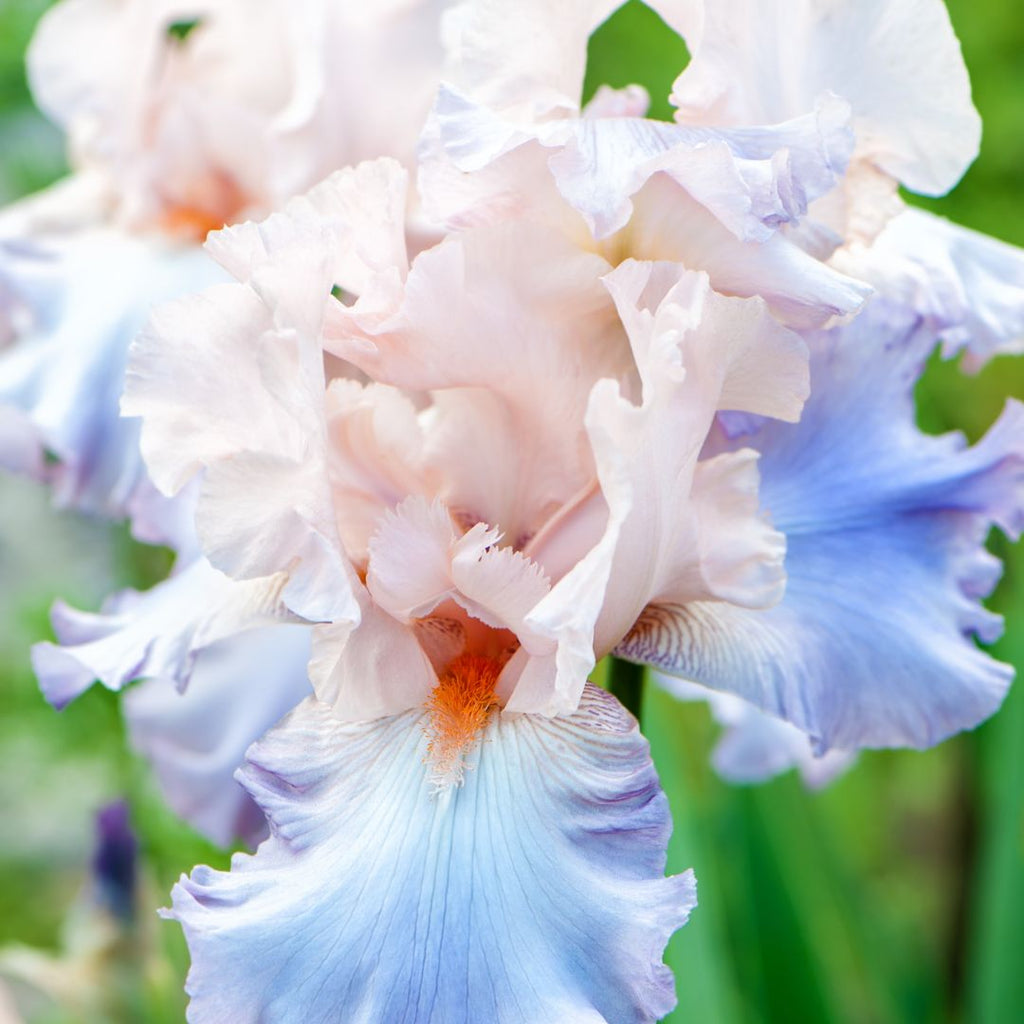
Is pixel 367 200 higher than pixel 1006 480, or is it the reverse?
pixel 367 200

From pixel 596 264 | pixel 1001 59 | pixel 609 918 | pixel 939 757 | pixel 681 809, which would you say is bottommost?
pixel 939 757

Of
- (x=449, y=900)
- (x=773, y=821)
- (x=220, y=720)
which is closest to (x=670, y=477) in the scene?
(x=449, y=900)

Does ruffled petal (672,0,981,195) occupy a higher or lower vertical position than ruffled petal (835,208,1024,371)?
higher

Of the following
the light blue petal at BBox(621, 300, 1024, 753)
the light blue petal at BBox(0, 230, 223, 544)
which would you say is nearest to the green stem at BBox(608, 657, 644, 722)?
the light blue petal at BBox(621, 300, 1024, 753)

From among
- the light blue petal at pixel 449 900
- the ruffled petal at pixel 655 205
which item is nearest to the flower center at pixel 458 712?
the light blue petal at pixel 449 900

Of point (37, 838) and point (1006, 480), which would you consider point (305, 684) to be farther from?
point (37, 838)

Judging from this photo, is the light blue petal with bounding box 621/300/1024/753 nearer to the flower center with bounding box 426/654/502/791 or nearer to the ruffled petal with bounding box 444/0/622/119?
the flower center with bounding box 426/654/502/791

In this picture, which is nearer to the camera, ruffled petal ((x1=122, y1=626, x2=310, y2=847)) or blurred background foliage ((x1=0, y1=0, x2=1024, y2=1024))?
ruffled petal ((x1=122, y1=626, x2=310, y2=847))

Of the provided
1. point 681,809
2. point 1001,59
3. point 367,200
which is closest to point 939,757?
point 1001,59
